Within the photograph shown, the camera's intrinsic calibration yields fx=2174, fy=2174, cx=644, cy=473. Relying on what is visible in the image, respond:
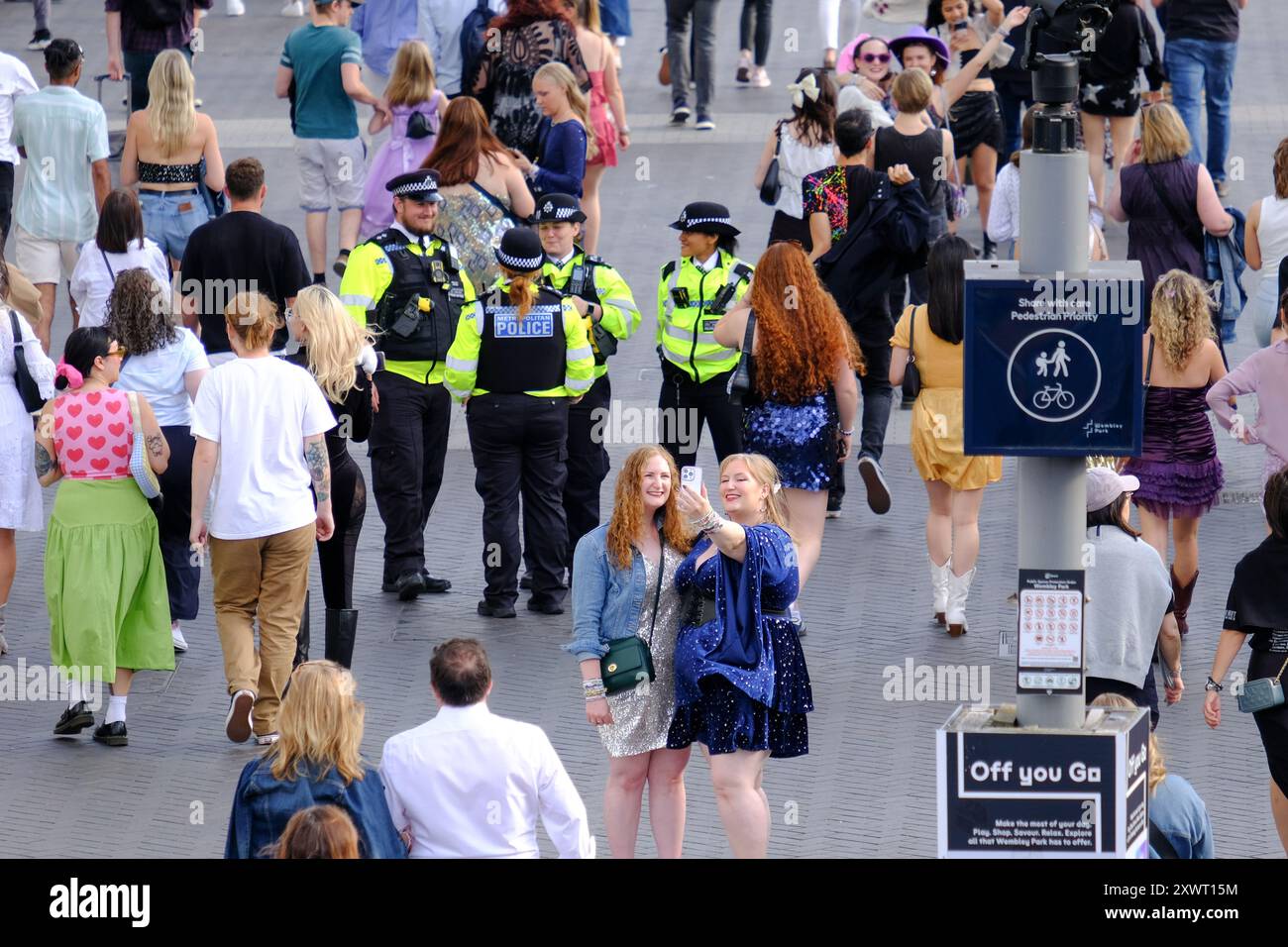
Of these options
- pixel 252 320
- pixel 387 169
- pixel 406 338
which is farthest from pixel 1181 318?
pixel 387 169

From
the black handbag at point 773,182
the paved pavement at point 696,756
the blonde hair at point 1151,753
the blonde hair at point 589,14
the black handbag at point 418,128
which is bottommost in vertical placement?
the paved pavement at point 696,756

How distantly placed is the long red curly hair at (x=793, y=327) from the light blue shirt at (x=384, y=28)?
305 inches

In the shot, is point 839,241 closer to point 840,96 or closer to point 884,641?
point 840,96

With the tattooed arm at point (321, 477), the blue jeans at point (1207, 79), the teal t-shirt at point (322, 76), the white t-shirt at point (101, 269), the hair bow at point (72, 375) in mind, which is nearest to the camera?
the tattooed arm at point (321, 477)

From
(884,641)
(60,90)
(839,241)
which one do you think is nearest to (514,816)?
(884,641)

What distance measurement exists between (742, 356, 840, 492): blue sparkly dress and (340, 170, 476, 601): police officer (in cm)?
154

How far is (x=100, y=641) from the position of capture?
9.07 metres

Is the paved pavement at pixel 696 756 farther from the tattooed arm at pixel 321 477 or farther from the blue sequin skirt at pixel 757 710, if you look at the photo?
the tattooed arm at pixel 321 477

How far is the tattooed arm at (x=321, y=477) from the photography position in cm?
901

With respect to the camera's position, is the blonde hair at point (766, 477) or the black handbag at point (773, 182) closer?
the blonde hair at point (766, 477)

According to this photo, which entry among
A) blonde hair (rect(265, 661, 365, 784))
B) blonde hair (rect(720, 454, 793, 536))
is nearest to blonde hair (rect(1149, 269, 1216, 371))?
blonde hair (rect(720, 454, 793, 536))

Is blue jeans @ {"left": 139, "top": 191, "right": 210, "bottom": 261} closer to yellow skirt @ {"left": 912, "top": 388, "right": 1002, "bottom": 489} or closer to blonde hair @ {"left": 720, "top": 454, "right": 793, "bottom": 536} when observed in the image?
yellow skirt @ {"left": 912, "top": 388, "right": 1002, "bottom": 489}

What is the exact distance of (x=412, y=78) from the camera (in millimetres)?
13859

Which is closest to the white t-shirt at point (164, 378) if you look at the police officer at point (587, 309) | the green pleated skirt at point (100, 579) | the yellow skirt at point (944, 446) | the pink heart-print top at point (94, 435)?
the pink heart-print top at point (94, 435)
